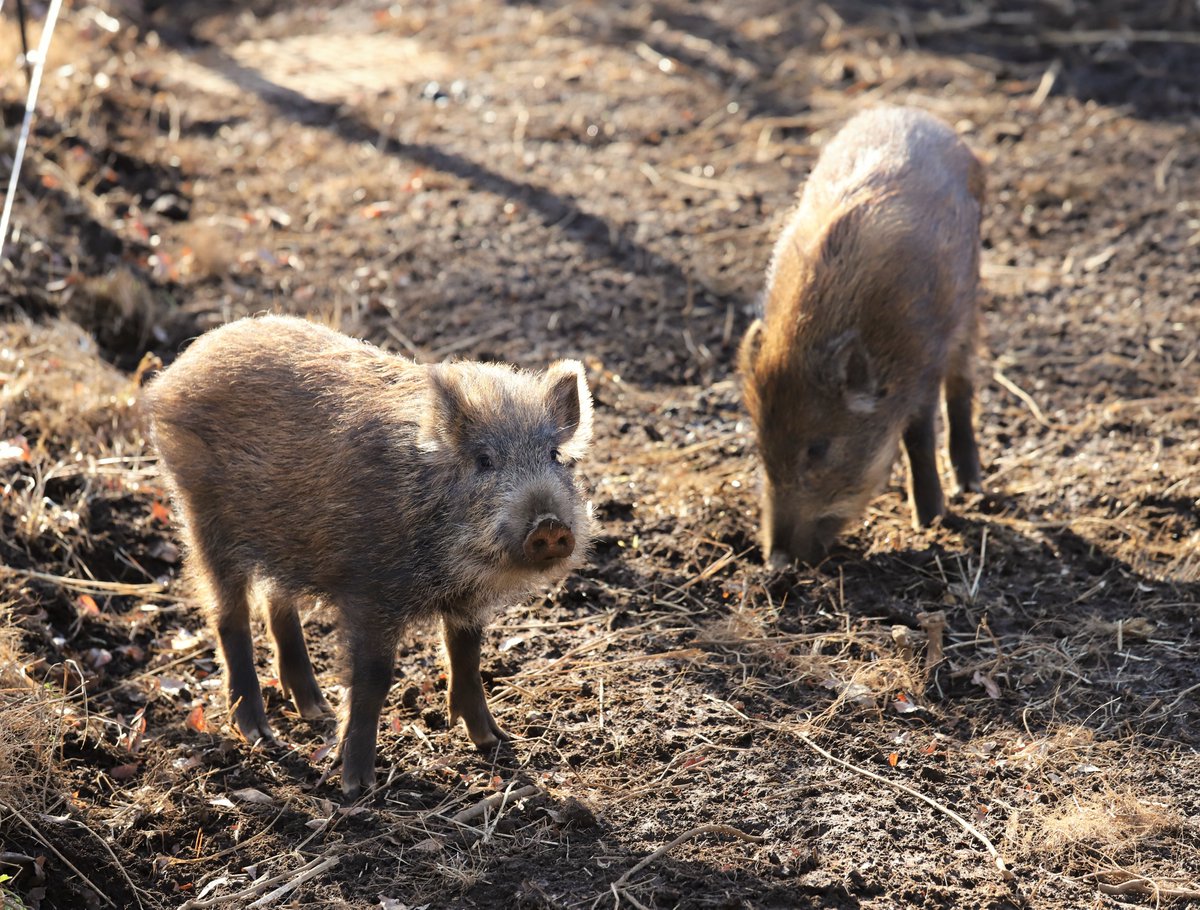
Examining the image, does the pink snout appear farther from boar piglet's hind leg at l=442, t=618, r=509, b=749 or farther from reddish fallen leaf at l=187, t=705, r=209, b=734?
reddish fallen leaf at l=187, t=705, r=209, b=734

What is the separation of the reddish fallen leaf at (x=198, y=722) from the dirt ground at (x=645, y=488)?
0.20 ft

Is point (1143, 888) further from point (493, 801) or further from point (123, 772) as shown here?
point (123, 772)

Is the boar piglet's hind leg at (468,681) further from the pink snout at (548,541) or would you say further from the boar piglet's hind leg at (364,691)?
the pink snout at (548,541)

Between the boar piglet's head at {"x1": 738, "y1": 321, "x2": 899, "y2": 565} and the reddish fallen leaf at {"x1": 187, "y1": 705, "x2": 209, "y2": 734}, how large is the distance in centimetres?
235

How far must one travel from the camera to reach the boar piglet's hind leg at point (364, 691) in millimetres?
4395

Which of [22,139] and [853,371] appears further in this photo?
[22,139]

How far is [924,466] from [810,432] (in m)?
0.63

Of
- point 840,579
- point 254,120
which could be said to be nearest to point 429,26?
point 254,120

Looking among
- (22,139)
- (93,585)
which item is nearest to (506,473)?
(93,585)

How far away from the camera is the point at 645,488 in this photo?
20.6 ft

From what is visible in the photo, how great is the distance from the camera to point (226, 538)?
477 centimetres

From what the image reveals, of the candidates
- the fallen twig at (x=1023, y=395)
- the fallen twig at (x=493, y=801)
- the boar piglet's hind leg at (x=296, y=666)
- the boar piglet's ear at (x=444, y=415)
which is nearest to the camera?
the fallen twig at (x=493, y=801)

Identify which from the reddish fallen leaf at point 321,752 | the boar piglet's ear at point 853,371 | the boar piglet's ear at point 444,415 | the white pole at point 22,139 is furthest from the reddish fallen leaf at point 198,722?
the boar piglet's ear at point 853,371

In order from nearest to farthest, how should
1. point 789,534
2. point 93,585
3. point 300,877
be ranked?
1. point 300,877
2. point 93,585
3. point 789,534
